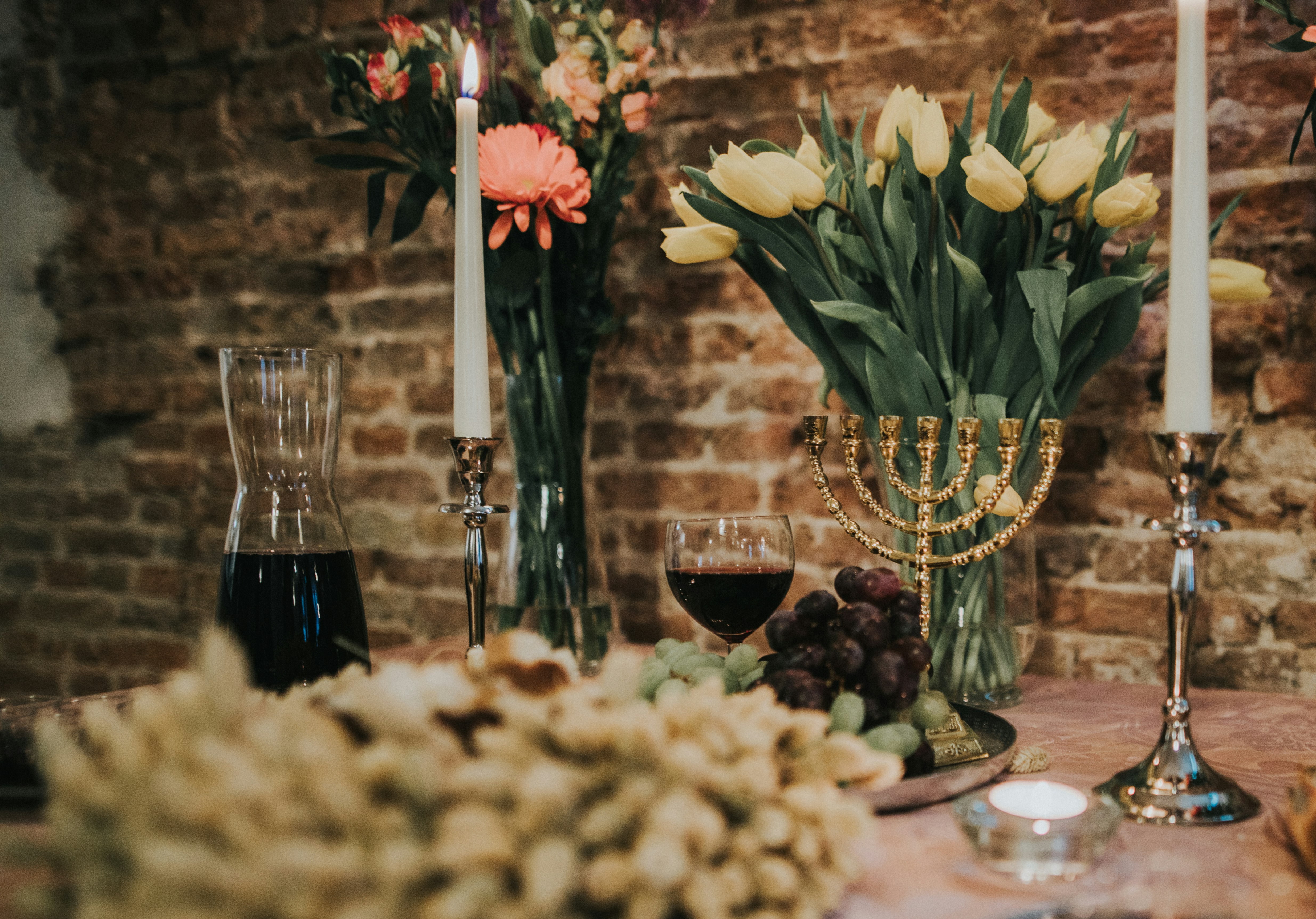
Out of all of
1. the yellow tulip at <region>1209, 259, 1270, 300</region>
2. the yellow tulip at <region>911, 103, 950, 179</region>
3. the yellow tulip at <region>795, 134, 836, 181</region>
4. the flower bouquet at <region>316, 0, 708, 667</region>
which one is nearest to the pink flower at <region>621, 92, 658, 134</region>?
the flower bouquet at <region>316, 0, 708, 667</region>

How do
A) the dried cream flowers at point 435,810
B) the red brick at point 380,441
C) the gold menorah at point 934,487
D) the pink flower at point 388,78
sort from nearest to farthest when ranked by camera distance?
the dried cream flowers at point 435,810 < the gold menorah at point 934,487 < the pink flower at point 388,78 < the red brick at point 380,441

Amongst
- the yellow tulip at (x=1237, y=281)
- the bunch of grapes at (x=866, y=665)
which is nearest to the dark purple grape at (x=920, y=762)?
the bunch of grapes at (x=866, y=665)

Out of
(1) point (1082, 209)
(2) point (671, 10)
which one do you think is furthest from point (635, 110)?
(1) point (1082, 209)

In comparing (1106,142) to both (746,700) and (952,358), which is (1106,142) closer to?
(952,358)

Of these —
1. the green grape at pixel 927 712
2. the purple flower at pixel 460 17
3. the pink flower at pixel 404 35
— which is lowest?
the green grape at pixel 927 712

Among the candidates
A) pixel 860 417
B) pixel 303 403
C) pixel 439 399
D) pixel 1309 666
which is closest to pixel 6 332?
pixel 439 399

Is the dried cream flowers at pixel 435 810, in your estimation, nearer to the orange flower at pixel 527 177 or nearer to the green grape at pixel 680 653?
the green grape at pixel 680 653

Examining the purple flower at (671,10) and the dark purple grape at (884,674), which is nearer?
the dark purple grape at (884,674)

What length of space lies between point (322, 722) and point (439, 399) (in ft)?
4.16

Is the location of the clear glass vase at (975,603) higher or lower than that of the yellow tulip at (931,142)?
lower

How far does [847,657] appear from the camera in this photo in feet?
1.96

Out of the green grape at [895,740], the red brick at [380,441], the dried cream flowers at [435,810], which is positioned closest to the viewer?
the dried cream flowers at [435,810]

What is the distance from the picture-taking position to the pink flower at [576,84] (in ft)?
3.55

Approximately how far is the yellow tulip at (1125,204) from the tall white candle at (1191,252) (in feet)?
0.88
